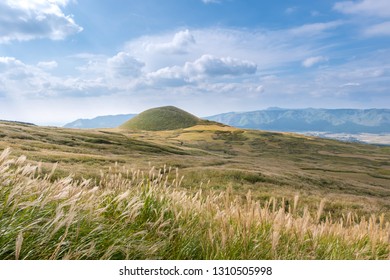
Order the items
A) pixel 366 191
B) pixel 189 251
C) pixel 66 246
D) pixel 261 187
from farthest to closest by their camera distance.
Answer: pixel 366 191 < pixel 261 187 < pixel 189 251 < pixel 66 246

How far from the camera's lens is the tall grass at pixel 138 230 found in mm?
3861

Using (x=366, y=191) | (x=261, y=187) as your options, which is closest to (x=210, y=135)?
(x=366, y=191)

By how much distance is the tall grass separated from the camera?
12.7 feet

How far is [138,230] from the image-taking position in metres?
5.12

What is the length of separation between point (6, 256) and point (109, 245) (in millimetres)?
1105

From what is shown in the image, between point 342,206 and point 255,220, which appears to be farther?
point 342,206

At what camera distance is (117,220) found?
17.3 ft

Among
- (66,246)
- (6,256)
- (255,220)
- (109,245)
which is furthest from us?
(255,220)

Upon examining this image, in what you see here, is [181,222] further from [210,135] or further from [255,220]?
[210,135]

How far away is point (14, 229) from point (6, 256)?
28cm

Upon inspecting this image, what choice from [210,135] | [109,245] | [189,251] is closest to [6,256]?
[109,245]
